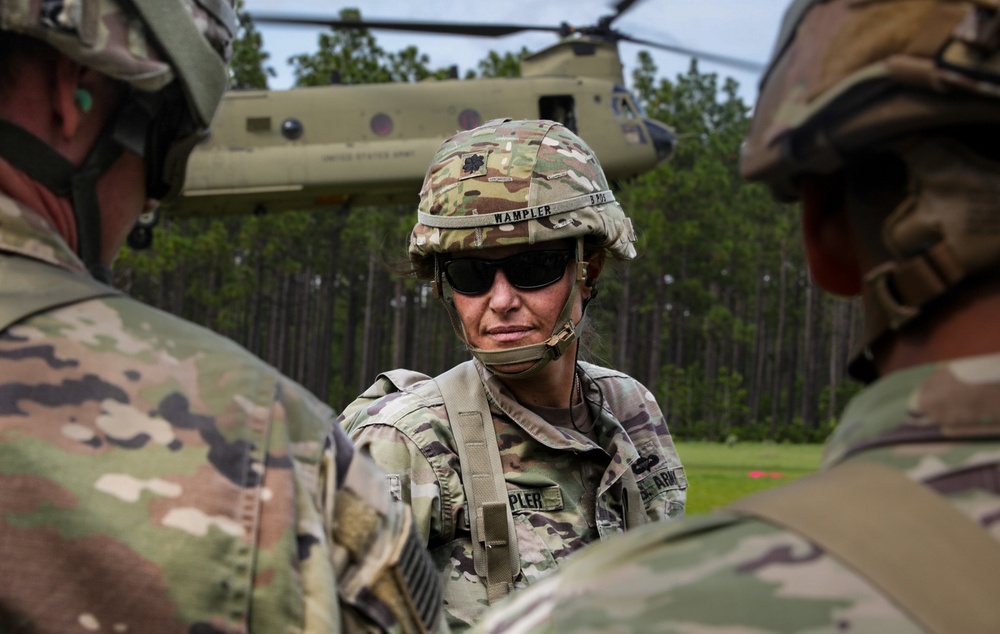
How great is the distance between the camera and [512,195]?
367 centimetres

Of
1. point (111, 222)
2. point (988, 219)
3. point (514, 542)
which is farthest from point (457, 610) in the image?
point (988, 219)

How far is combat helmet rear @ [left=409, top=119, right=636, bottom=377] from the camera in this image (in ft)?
12.0

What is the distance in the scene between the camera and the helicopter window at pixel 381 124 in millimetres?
22703

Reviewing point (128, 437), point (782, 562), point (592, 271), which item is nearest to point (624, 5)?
point (592, 271)

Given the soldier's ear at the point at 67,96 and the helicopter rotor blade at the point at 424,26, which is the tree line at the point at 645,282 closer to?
the helicopter rotor blade at the point at 424,26

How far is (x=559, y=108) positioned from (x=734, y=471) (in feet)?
26.0

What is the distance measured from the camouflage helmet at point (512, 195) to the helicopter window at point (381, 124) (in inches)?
750

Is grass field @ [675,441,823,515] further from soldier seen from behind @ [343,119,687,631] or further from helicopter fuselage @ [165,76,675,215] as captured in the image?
soldier seen from behind @ [343,119,687,631]

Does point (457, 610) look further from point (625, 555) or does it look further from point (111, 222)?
point (625, 555)

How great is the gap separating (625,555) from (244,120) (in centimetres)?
2210

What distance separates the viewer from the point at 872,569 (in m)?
1.18

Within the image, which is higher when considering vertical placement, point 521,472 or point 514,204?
point 514,204

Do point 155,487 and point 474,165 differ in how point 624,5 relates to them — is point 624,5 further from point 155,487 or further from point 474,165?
point 155,487

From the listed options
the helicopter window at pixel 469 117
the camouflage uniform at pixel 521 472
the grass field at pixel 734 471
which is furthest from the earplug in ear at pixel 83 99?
the helicopter window at pixel 469 117
